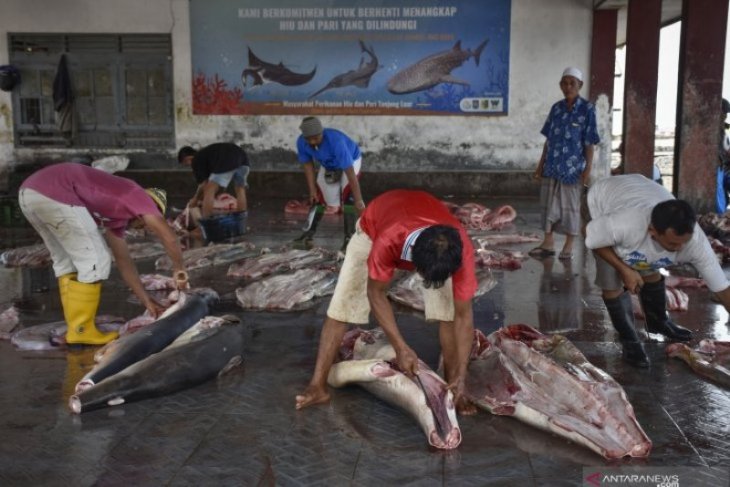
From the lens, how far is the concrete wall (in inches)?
566

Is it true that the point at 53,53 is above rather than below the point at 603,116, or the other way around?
above

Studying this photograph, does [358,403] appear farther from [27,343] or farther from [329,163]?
[329,163]

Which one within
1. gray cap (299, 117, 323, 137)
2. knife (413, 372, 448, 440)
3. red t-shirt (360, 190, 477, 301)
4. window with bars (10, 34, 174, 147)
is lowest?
knife (413, 372, 448, 440)

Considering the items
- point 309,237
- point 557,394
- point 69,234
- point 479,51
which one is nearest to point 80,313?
point 69,234

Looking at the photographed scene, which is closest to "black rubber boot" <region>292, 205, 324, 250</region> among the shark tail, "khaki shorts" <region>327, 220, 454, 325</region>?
"khaki shorts" <region>327, 220, 454, 325</region>

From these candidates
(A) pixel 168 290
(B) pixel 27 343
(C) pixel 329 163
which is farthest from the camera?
(C) pixel 329 163

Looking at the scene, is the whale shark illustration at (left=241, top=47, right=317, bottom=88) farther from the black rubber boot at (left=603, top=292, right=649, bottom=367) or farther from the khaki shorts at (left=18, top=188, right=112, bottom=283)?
the black rubber boot at (left=603, top=292, right=649, bottom=367)

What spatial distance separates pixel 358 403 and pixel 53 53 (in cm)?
1279

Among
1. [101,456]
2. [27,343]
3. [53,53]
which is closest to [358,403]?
[101,456]

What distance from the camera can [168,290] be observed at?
7.20 m

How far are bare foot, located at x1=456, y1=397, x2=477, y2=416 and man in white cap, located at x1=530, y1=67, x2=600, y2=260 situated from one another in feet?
15.1

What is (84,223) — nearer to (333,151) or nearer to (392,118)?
(333,151)

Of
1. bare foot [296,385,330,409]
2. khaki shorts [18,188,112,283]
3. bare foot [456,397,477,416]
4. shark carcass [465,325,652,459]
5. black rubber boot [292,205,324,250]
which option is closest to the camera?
shark carcass [465,325,652,459]

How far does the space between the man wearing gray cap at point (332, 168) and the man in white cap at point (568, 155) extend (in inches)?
82.2
